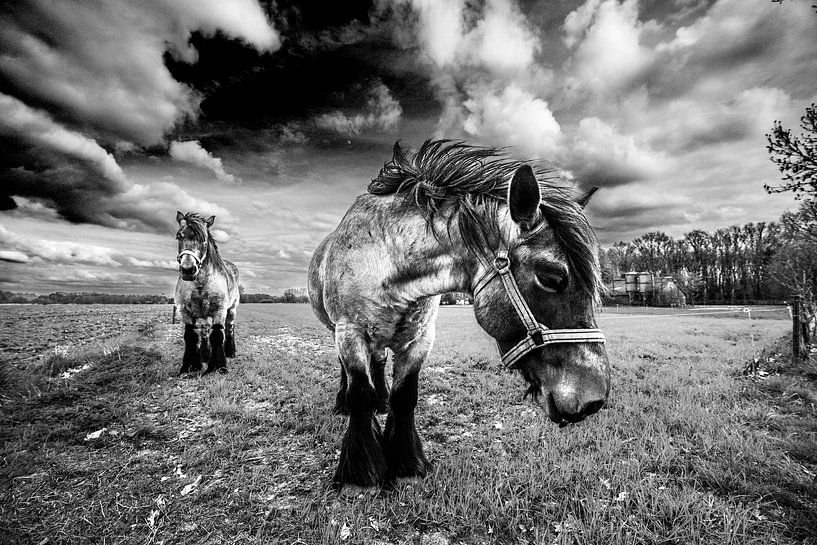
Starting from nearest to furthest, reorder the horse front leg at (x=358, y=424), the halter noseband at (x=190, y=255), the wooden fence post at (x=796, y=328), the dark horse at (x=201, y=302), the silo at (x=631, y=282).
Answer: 1. the horse front leg at (x=358, y=424)
2. the halter noseband at (x=190, y=255)
3. the dark horse at (x=201, y=302)
4. the wooden fence post at (x=796, y=328)
5. the silo at (x=631, y=282)

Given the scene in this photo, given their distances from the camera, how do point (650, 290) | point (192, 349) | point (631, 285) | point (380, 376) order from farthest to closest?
1. point (631, 285)
2. point (650, 290)
3. point (192, 349)
4. point (380, 376)

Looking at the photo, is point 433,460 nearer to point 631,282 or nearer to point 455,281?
point 455,281

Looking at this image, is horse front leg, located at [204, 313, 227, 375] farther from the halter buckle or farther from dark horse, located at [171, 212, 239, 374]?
the halter buckle

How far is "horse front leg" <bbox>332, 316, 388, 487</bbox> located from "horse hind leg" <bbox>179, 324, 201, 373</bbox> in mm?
5921

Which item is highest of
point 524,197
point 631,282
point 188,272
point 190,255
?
point 631,282

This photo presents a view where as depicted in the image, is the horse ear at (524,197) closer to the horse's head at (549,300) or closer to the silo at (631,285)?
the horse's head at (549,300)

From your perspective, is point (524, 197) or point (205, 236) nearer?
point (524, 197)

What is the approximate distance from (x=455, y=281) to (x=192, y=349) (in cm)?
723

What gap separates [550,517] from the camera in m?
2.54

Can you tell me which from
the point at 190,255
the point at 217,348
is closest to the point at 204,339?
the point at 217,348

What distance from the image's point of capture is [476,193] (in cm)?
266

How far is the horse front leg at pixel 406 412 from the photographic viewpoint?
125 inches

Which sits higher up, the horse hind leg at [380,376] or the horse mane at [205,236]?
the horse mane at [205,236]

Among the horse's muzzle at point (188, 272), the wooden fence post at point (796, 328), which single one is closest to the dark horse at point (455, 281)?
the horse's muzzle at point (188, 272)
